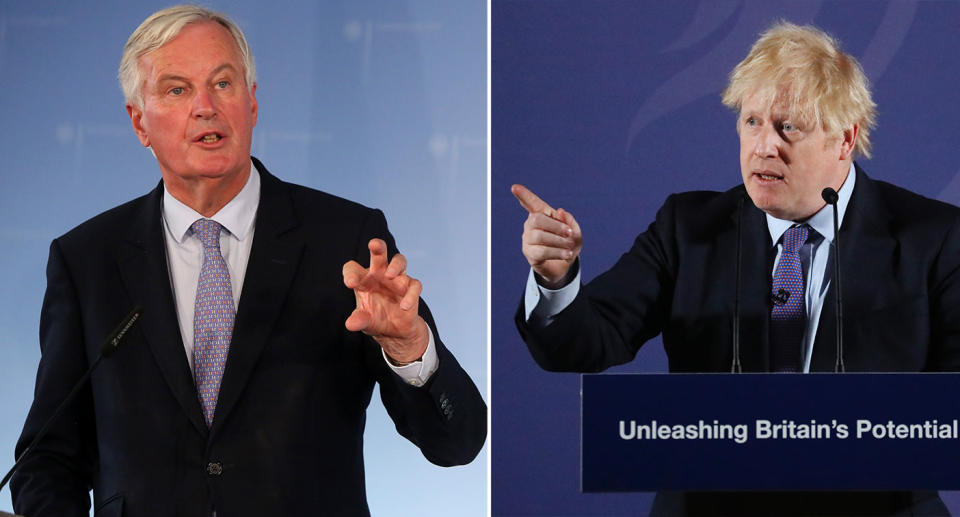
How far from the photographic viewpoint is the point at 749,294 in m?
4.22

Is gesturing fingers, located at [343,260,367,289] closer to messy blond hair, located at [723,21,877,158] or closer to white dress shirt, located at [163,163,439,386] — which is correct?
white dress shirt, located at [163,163,439,386]

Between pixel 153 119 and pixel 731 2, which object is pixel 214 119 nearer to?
pixel 153 119

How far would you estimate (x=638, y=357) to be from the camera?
4.35m

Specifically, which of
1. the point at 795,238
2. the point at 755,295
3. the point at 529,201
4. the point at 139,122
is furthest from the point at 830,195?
the point at 139,122

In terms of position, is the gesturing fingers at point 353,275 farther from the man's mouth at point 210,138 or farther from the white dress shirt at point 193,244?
the man's mouth at point 210,138

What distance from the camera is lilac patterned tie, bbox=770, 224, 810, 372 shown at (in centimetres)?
414

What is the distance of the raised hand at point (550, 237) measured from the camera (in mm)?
3791

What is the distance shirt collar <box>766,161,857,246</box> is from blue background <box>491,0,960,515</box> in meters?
0.14

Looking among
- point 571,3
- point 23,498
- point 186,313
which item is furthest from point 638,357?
point 23,498

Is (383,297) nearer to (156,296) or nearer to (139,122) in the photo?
(156,296)

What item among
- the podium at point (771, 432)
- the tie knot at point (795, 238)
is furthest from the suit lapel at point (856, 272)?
the podium at point (771, 432)

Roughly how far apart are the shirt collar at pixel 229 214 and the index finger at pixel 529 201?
77 centimetres

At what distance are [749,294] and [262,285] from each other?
1.83 metres

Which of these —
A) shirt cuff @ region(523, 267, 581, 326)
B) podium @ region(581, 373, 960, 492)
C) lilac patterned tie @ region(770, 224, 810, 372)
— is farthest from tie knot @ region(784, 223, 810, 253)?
podium @ region(581, 373, 960, 492)
